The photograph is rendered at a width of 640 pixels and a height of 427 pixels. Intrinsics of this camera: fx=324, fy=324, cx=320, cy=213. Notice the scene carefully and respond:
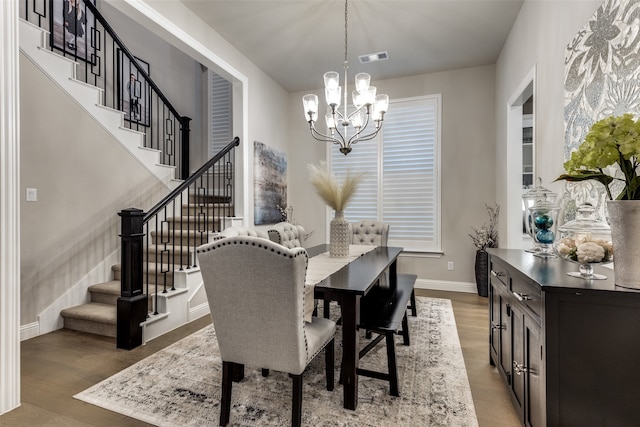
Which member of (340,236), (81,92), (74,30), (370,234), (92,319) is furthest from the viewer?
(370,234)

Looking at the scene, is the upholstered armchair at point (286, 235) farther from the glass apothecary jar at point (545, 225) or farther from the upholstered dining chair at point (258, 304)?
the glass apothecary jar at point (545, 225)

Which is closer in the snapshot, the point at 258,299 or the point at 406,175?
the point at 258,299

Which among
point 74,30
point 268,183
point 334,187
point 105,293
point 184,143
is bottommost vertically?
point 105,293

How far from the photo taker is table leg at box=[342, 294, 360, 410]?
6.07ft

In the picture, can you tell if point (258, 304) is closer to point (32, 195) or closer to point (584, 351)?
point (584, 351)

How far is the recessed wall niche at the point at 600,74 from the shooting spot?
1.49 metres

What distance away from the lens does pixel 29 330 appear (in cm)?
298

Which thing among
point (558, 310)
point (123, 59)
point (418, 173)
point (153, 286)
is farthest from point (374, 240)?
point (123, 59)

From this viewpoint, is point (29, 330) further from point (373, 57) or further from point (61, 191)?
point (373, 57)

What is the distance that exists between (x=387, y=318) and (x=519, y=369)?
0.78 metres

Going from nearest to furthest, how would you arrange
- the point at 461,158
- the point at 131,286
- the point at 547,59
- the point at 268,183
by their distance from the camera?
the point at 547,59 < the point at 131,286 < the point at 461,158 < the point at 268,183

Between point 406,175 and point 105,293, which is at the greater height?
point 406,175

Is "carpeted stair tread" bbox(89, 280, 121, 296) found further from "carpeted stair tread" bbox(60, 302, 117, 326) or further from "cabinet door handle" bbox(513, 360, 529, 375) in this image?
"cabinet door handle" bbox(513, 360, 529, 375)

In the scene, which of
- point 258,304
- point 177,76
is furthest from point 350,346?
point 177,76
